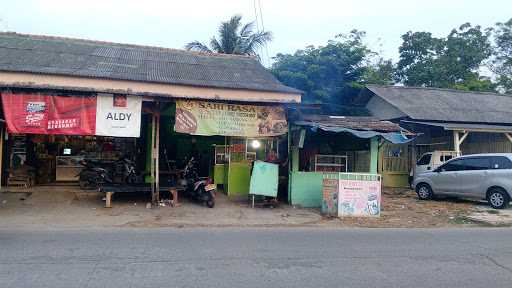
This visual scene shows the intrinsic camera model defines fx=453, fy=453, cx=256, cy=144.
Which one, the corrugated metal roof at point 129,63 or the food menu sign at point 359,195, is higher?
the corrugated metal roof at point 129,63

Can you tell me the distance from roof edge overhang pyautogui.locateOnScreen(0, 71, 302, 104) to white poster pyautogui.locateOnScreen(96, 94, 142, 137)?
272 millimetres

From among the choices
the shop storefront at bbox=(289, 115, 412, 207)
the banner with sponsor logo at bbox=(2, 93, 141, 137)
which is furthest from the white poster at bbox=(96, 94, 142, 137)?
the shop storefront at bbox=(289, 115, 412, 207)

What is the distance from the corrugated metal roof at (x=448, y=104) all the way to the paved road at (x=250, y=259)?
11837 mm

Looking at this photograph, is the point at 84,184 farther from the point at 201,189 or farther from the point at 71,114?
the point at 201,189

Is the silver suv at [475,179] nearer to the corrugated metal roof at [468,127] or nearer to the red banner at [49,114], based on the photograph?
the corrugated metal roof at [468,127]

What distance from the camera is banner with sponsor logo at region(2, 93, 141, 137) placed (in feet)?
37.1

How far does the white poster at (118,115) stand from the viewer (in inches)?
462

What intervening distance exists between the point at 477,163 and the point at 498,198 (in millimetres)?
1261

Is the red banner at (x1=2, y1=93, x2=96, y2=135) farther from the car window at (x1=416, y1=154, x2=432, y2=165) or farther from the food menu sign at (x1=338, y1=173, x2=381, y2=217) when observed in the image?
the car window at (x1=416, y1=154, x2=432, y2=165)

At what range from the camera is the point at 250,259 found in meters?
6.67

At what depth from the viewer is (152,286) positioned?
5234mm

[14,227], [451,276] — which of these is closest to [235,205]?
[14,227]

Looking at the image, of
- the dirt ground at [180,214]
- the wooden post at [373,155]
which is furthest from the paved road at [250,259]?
the wooden post at [373,155]

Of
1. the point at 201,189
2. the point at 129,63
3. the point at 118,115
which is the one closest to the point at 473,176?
the point at 201,189
